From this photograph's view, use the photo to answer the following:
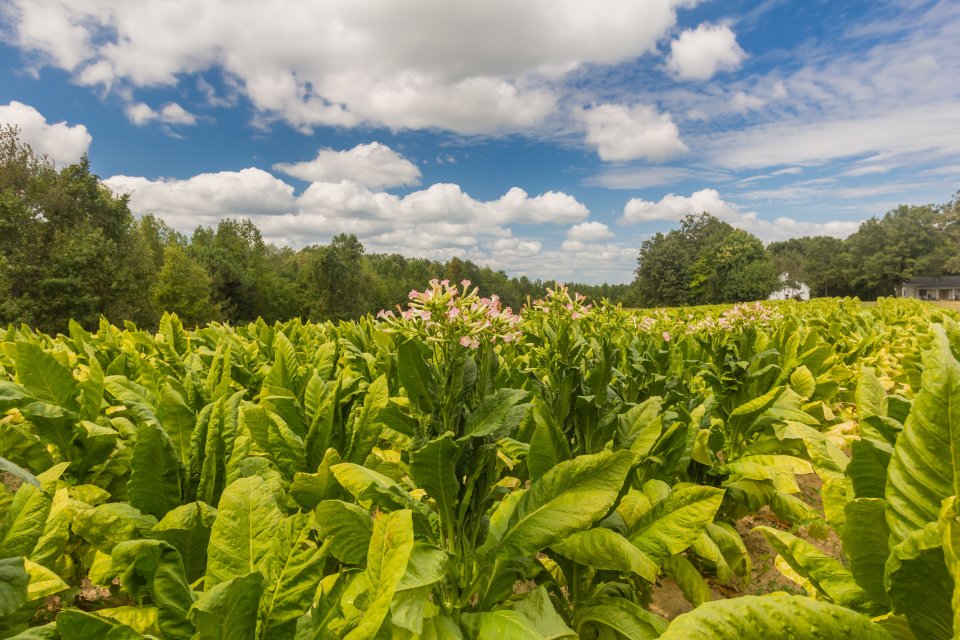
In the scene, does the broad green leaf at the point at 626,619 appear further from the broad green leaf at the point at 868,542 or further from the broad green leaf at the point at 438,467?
the broad green leaf at the point at 868,542

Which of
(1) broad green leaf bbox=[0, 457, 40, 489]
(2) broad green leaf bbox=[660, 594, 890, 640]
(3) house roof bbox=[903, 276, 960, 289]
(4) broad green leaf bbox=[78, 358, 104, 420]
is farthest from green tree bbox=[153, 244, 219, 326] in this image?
(3) house roof bbox=[903, 276, 960, 289]

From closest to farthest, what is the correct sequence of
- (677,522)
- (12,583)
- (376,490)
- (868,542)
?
(12,583), (868,542), (376,490), (677,522)

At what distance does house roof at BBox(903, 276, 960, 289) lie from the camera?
72.6 meters

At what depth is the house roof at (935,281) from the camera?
72.6 meters

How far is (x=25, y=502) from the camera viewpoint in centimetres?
129

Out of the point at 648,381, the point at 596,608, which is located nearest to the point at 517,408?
the point at 596,608

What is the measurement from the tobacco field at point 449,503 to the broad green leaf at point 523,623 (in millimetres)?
10

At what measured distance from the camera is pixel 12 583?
3.01 ft

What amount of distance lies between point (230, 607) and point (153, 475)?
1.08 metres

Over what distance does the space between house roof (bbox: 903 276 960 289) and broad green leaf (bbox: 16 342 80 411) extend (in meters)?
97.2

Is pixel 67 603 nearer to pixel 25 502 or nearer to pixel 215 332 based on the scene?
pixel 25 502

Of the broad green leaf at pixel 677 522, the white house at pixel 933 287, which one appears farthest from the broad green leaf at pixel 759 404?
the white house at pixel 933 287

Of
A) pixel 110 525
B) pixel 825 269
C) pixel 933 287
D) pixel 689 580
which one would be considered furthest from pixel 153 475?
pixel 933 287

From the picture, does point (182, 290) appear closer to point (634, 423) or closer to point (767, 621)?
point (634, 423)
